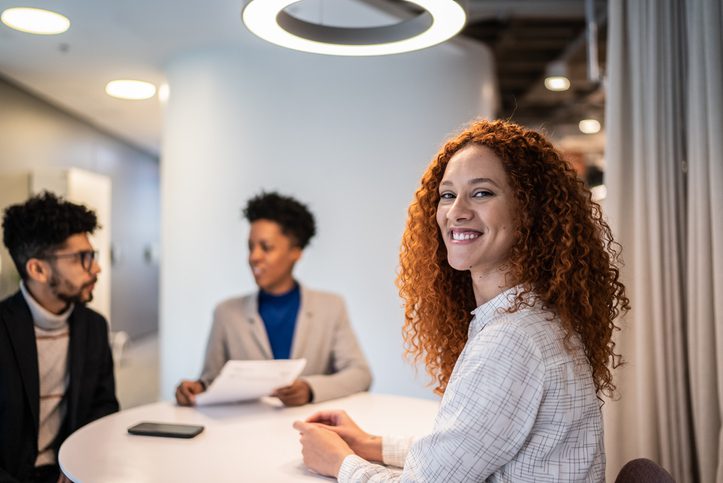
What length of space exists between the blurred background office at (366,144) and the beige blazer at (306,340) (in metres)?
0.32

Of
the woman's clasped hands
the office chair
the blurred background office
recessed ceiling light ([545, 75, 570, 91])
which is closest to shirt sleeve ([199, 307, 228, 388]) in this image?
the blurred background office

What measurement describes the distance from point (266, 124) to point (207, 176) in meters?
0.62

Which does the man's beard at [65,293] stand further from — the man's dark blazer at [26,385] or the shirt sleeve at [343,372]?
the shirt sleeve at [343,372]

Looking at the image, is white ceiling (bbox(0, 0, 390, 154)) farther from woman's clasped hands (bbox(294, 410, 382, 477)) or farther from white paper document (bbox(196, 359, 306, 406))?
woman's clasped hands (bbox(294, 410, 382, 477))

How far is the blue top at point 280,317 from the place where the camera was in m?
3.02

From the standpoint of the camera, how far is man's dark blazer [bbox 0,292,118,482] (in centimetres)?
230

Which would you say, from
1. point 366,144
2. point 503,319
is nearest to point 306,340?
point 503,319

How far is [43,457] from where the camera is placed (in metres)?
2.42

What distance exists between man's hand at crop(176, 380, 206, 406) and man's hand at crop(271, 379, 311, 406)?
294 mm

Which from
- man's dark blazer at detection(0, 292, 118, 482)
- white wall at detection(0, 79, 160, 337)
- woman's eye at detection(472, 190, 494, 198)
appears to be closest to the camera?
woman's eye at detection(472, 190, 494, 198)

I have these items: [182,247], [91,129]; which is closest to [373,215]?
[182,247]

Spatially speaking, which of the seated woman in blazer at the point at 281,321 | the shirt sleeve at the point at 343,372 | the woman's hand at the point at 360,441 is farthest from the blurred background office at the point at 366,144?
the woman's hand at the point at 360,441

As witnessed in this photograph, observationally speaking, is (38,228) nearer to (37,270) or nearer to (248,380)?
(37,270)

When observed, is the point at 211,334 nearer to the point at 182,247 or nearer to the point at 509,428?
the point at 509,428
